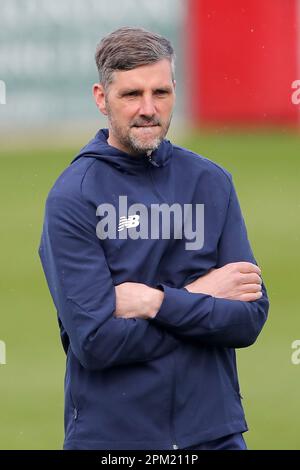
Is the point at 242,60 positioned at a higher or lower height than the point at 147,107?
lower

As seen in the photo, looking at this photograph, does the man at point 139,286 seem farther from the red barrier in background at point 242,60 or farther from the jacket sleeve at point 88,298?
the red barrier in background at point 242,60

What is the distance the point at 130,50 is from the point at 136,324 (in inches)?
31.9

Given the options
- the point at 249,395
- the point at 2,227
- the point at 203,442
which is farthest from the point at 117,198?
the point at 2,227

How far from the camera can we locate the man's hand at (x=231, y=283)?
3.95 m

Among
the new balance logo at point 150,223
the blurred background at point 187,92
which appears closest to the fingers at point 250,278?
the new balance logo at point 150,223

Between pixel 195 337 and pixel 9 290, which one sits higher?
pixel 195 337

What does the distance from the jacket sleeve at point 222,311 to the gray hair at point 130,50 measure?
507mm

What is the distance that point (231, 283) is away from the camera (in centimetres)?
395

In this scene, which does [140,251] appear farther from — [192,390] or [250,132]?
[250,132]

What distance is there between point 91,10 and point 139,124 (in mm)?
17383

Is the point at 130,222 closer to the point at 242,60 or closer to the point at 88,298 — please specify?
the point at 88,298

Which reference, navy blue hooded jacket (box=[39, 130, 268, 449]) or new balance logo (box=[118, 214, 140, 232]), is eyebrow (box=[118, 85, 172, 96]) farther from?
new balance logo (box=[118, 214, 140, 232])

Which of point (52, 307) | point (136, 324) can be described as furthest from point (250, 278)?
point (52, 307)

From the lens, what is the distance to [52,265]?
386cm
